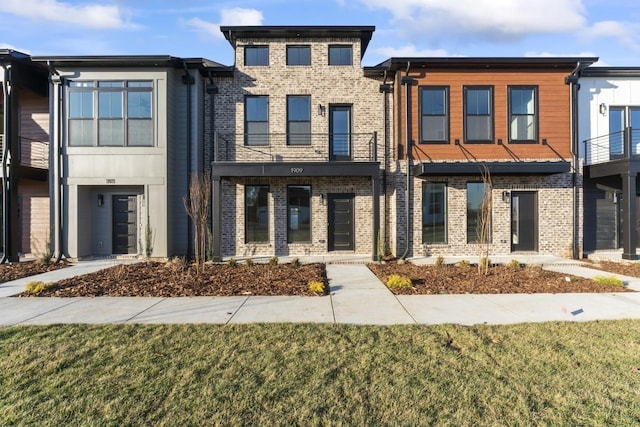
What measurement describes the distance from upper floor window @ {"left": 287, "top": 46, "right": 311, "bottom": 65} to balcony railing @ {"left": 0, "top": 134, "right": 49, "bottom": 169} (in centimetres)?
955

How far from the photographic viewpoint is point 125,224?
11422mm

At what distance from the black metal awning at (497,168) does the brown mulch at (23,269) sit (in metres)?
11.9

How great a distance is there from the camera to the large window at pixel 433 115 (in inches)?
448

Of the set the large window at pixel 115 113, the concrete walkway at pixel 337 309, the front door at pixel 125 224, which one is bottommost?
the concrete walkway at pixel 337 309

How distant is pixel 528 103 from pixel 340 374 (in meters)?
12.3

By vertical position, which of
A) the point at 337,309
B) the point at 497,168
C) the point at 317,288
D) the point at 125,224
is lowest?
the point at 337,309

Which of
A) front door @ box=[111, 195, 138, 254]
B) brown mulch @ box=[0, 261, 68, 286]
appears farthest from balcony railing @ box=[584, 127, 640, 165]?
brown mulch @ box=[0, 261, 68, 286]

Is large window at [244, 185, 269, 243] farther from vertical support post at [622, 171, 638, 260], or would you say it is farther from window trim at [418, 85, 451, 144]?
vertical support post at [622, 171, 638, 260]

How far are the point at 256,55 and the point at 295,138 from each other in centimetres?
349

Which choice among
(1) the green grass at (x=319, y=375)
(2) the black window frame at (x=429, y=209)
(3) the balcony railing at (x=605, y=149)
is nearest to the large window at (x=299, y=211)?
(2) the black window frame at (x=429, y=209)

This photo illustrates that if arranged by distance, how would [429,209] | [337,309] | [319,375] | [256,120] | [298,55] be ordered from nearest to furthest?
1. [319,375]
2. [337,309]
3. [429,209]
4. [256,120]
5. [298,55]

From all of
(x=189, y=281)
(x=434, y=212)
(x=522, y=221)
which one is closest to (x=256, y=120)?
(x=189, y=281)

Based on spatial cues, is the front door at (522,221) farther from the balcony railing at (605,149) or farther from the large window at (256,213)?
the large window at (256,213)

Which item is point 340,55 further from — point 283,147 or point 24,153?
point 24,153
